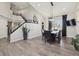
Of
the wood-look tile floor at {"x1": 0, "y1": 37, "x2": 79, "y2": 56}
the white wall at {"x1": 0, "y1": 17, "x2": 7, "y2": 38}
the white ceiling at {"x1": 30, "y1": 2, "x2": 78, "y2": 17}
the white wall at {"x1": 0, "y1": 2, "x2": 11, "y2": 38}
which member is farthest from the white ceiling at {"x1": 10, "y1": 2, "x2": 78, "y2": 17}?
the wood-look tile floor at {"x1": 0, "y1": 37, "x2": 79, "y2": 56}

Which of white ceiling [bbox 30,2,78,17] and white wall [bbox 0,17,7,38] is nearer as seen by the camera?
white wall [bbox 0,17,7,38]

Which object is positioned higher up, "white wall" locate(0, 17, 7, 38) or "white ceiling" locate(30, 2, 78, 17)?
"white ceiling" locate(30, 2, 78, 17)

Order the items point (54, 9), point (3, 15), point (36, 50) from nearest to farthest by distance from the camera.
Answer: point (3, 15)
point (36, 50)
point (54, 9)

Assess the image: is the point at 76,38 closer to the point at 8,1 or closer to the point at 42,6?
the point at 42,6

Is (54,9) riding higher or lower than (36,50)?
higher

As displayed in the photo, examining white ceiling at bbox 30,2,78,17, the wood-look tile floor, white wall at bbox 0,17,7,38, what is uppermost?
white ceiling at bbox 30,2,78,17

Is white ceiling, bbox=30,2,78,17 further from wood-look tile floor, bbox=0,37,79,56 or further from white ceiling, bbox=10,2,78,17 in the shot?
wood-look tile floor, bbox=0,37,79,56

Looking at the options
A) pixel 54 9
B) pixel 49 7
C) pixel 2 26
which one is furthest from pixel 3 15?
pixel 54 9

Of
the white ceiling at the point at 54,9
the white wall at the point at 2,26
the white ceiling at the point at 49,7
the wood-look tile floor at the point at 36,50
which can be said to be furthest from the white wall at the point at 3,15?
the white ceiling at the point at 54,9

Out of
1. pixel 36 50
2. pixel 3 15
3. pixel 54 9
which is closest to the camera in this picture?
pixel 3 15

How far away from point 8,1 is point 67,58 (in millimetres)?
3034

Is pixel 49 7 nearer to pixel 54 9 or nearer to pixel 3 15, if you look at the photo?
pixel 54 9

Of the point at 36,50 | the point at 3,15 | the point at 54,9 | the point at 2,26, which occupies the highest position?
the point at 54,9

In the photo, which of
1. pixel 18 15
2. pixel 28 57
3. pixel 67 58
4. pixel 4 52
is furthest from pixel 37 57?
pixel 18 15
